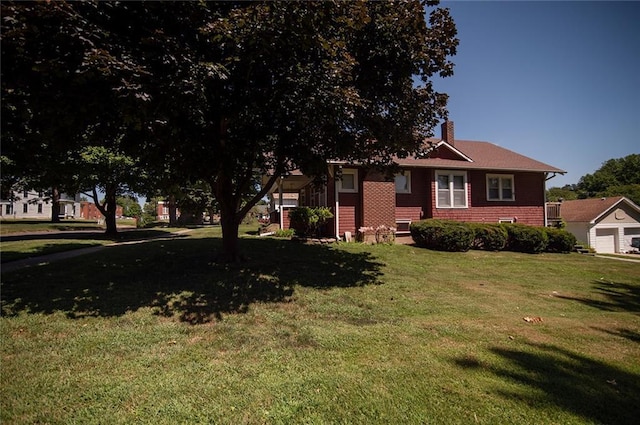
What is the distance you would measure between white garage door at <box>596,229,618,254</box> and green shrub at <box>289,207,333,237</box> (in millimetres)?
26639

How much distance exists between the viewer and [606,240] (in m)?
28.7

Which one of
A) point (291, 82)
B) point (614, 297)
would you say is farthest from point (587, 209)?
point (291, 82)

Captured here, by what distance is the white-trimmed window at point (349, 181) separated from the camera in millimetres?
16172

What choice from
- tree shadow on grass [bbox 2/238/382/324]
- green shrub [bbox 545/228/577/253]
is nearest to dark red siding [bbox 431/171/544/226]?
green shrub [bbox 545/228/577/253]

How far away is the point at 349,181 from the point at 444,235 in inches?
207

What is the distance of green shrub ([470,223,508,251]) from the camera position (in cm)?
1451

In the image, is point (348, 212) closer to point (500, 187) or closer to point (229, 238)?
point (229, 238)

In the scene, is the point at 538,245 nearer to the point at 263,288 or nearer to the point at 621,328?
the point at 621,328

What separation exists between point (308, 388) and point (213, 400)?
928mm

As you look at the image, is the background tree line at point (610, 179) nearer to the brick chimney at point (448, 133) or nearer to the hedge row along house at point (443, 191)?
the hedge row along house at point (443, 191)

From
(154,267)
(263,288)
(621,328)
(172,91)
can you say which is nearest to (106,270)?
(154,267)

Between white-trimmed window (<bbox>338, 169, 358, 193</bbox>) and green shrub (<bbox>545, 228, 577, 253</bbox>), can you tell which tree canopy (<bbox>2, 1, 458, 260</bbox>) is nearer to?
white-trimmed window (<bbox>338, 169, 358, 193</bbox>)

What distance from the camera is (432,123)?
8.54 metres

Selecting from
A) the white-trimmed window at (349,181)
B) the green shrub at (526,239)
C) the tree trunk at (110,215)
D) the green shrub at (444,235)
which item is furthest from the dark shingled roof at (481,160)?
the tree trunk at (110,215)
